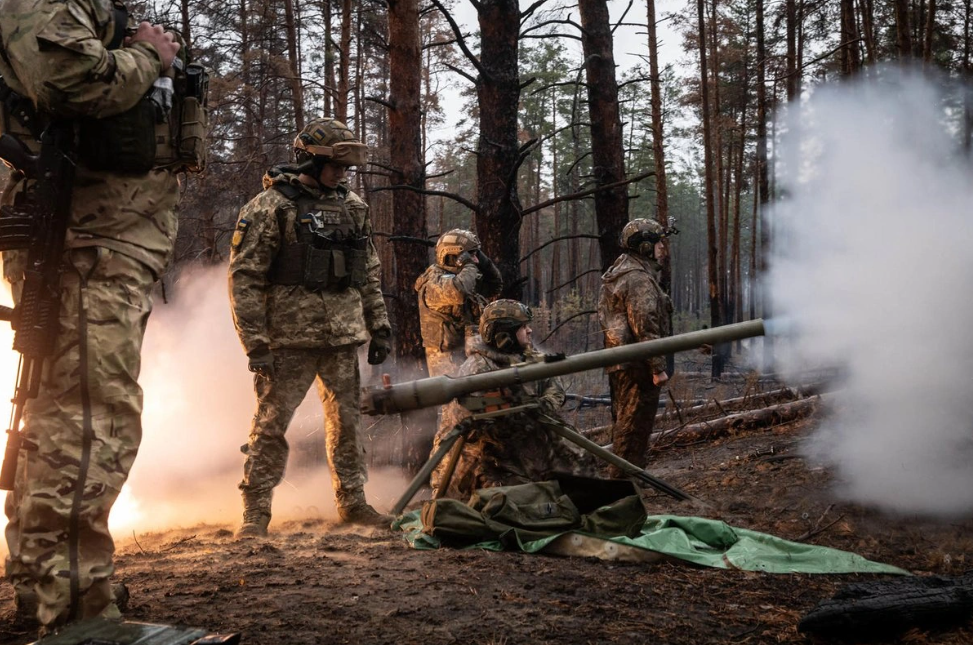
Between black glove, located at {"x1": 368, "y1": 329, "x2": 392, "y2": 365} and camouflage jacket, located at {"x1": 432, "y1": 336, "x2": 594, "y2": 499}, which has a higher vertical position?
black glove, located at {"x1": 368, "y1": 329, "x2": 392, "y2": 365}

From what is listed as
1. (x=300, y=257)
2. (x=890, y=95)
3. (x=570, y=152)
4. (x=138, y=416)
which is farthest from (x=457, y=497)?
(x=570, y=152)

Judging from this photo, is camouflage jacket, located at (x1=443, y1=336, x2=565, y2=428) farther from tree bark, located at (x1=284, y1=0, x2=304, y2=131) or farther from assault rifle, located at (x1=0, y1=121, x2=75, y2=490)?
tree bark, located at (x1=284, y1=0, x2=304, y2=131)

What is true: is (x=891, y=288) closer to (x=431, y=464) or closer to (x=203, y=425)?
(x=431, y=464)

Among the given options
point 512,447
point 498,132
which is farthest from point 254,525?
point 498,132

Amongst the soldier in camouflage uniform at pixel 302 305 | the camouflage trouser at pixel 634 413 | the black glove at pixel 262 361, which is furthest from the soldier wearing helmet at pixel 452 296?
the black glove at pixel 262 361

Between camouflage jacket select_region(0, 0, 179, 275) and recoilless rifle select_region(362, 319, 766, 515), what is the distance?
8.13 feet

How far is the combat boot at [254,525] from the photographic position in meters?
6.03

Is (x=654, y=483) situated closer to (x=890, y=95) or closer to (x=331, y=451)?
(x=331, y=451)

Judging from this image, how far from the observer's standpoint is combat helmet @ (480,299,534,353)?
689 cm

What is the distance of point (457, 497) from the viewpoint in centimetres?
680

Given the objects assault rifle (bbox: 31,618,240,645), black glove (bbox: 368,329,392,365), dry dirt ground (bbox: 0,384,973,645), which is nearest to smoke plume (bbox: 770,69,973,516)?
dry dirt ground (bbox: 0,384,973,645)

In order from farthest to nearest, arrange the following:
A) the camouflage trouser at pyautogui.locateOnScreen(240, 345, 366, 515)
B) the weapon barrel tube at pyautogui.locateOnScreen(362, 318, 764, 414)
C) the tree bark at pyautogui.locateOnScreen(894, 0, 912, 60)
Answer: the tree bark at pyautogui.locateOnScreen(894, 0, 912, 60) < the camouflage trouser at pyautogui.locateOnScreen(240, 345, 366, 515) < the weapon barrel tube at pyautogui.locateOnScreen(362, 318, 764, 414)

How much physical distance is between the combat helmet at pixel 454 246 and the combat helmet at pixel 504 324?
1.77 meters

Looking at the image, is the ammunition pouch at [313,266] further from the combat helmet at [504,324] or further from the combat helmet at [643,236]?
the combat helmet at [643,236]
